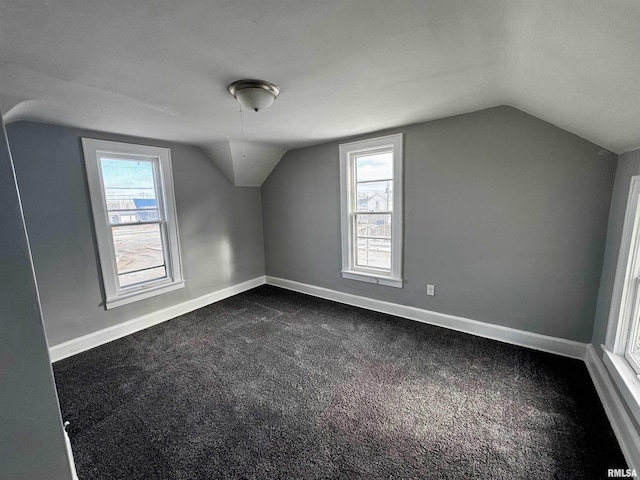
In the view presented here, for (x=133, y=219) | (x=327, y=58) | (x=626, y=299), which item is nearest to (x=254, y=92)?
(x=327, y=58)

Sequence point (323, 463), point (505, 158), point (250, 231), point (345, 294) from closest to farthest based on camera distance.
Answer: point (323, 463) < point (505, 158) < point (345, 294) < point (250, 231)

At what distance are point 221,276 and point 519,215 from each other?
368 centimetres

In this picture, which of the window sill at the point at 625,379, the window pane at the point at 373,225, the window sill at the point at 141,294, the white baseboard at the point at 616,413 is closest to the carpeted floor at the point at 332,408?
the white baseboard at the point at 616,413

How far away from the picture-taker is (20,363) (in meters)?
0.88

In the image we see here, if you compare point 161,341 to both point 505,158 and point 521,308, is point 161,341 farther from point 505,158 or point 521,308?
point 505,158

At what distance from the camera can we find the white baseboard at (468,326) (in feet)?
7.61

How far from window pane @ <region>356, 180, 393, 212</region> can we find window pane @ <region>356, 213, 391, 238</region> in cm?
9

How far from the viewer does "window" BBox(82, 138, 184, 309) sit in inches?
108

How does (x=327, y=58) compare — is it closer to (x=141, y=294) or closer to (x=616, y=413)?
(x=616, y=413)

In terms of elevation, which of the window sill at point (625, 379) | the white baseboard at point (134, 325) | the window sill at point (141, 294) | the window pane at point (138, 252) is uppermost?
the window pane at point (138, 252)

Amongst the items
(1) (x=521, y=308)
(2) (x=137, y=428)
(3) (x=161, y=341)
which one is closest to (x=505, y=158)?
(1) (x=521, y=308)

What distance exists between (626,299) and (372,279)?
212 cm

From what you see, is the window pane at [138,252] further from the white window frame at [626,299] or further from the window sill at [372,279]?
the white window frame at [626,299]

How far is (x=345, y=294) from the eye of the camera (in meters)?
3.68
